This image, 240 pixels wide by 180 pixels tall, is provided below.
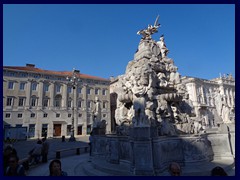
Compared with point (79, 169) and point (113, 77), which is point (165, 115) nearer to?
point (79, 169)

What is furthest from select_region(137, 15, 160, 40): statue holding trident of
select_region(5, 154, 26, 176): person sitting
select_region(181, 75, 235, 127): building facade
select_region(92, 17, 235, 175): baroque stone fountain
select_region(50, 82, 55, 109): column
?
select_region(181, 75, 235, 127): building facade

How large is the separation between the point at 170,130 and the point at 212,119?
4323 centimetres

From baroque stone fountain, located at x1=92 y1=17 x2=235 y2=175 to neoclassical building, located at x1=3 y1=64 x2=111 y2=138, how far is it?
22345mm

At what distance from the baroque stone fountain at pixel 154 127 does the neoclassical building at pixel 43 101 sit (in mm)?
22345

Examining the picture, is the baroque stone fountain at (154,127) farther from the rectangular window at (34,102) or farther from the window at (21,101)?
the window at (21,101)

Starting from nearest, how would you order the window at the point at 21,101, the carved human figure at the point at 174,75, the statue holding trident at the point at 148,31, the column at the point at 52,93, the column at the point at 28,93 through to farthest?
1. the carved human figure at the point at 174,75
2. the statue holding trident at the point at 148,31
3. the window at the point at 21,101
4. the column at the point at 28,93
5. the column at the point at 52,93

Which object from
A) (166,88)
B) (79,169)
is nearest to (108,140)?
(79,169)

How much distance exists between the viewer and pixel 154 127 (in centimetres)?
638

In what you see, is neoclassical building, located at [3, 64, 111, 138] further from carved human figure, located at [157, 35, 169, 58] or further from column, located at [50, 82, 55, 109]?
carved human figure, located at [157, 35, 169, 58]

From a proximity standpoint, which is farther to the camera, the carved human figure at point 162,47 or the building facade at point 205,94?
the building facade at point 205,94

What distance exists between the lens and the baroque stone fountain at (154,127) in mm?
6043

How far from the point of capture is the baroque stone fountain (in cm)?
604

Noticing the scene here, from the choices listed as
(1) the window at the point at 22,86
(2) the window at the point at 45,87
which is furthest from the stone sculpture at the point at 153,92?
(1) the window at the point at 22,86
